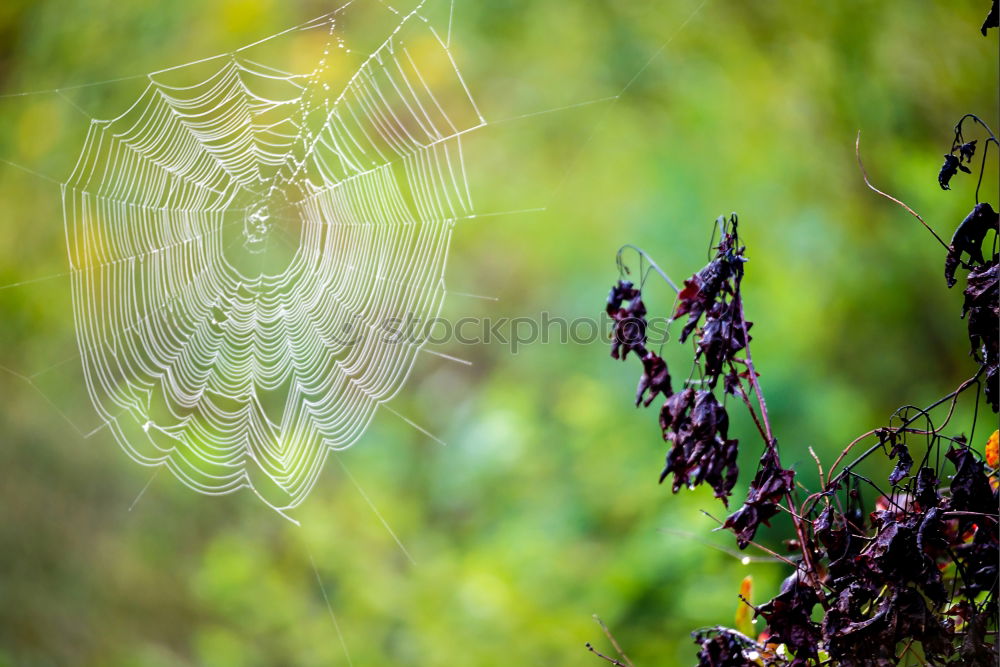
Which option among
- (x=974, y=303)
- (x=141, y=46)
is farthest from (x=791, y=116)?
(x=141, y=46)

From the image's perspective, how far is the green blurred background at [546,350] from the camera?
10.7 ft

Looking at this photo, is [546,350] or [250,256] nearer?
[250,256]

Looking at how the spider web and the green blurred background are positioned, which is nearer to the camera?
the green blurred background

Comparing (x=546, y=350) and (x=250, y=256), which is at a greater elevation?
(x=250, y=256)

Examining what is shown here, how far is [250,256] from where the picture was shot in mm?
4832

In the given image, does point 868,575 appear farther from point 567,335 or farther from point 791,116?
point 567,335

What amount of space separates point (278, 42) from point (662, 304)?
8.93 ft

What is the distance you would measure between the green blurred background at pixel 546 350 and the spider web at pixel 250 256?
27 cm

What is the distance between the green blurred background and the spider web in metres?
0.27

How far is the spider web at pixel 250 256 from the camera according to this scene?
3943 millimetres

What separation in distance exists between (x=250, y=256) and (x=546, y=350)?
1913 millimetres

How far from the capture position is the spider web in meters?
3.94

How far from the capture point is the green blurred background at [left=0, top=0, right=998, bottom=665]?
3258 mm

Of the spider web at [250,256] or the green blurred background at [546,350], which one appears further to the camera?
the spider web at [250,256]
